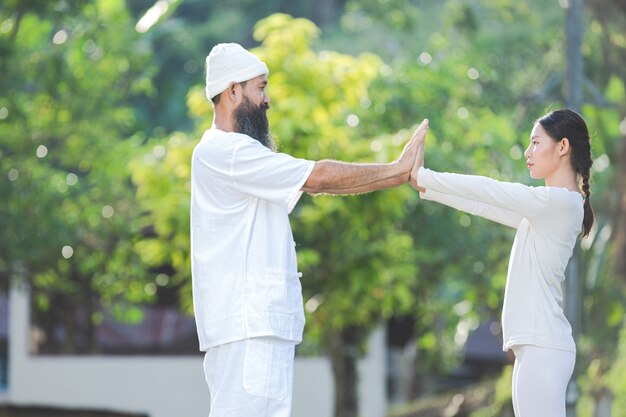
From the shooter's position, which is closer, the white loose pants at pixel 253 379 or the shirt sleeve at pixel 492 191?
the white loose pants at pixel 253 379

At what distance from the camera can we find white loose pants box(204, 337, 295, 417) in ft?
17.4

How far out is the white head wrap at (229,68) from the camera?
559cm

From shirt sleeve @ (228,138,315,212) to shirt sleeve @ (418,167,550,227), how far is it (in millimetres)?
539

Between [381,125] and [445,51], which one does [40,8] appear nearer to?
[381,125]

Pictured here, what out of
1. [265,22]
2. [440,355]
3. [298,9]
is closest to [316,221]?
[265,22]

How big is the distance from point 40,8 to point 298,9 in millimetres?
23848

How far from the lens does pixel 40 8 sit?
15.6 metres

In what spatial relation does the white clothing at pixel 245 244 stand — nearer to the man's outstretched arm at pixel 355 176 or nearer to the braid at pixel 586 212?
the man's outstretched arm at pixel 355 176

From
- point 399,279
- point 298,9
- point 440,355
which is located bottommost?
point 440,355

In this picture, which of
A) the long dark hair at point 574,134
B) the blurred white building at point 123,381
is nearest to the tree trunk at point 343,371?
the blurred white building at point 123,381

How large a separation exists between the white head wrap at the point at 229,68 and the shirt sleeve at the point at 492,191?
770 millimetres

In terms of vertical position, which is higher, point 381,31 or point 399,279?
point 381,31

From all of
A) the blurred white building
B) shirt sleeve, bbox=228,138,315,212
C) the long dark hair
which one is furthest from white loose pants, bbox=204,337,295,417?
the blurred white building

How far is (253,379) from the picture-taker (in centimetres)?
532
